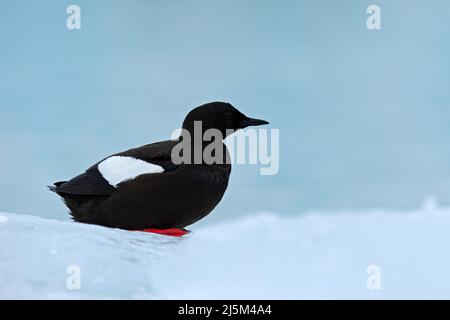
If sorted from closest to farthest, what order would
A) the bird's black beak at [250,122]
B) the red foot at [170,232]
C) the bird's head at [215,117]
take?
the red foot at [170,232]
the bird's head at [215,117]
the bird's black beak at [250,122]

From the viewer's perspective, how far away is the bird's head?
607 centimetres

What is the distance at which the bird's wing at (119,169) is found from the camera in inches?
229

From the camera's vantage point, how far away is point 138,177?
5.75m

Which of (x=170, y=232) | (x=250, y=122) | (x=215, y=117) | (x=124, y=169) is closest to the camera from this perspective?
(x=170, y=232)

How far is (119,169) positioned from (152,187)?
0.41 metres

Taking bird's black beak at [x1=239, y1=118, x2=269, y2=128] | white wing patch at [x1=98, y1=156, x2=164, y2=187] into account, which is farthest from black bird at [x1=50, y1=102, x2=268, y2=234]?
bird's black beak at [x1=239, y1=118, x2=269, y2=128]

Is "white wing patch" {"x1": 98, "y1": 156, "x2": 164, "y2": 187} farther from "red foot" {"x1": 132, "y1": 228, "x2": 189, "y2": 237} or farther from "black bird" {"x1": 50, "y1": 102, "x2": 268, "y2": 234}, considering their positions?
"red foot" {"x1": 132, "y1": 228, "x2": 189, "y2": 237}

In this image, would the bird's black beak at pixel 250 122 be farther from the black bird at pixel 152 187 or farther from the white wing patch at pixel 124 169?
the white wing patch at pixel 124 169

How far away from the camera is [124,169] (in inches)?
230

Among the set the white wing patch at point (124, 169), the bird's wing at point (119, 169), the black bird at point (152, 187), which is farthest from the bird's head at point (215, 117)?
the white wing patch at point (124, 169)

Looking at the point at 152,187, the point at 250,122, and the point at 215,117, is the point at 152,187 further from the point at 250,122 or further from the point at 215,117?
the point at 250,122

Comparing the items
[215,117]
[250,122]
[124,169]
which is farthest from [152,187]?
[250,122]
